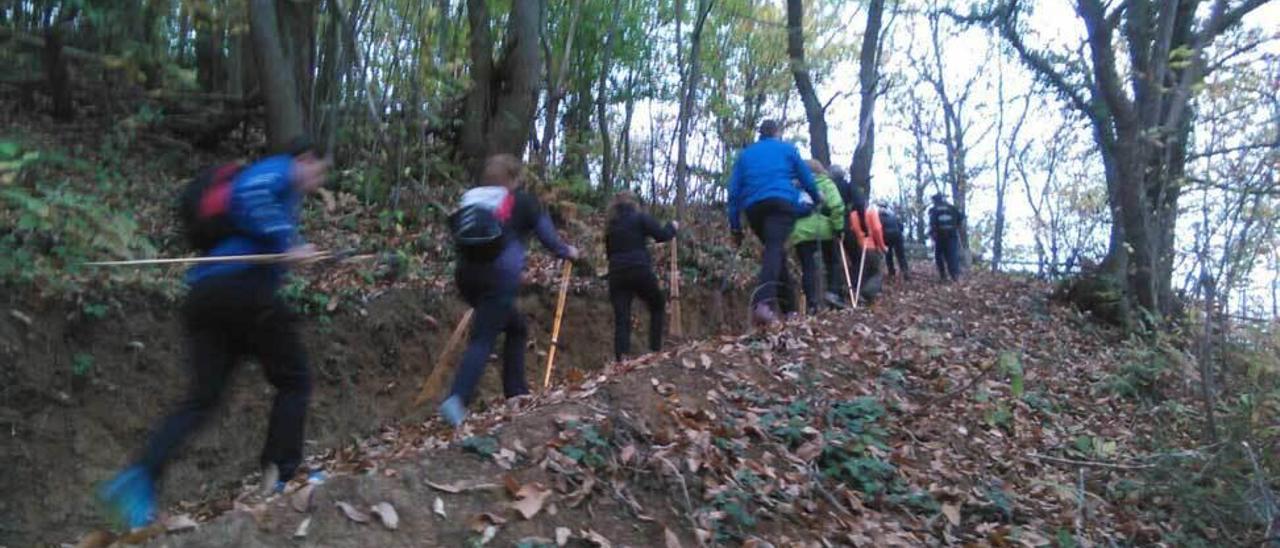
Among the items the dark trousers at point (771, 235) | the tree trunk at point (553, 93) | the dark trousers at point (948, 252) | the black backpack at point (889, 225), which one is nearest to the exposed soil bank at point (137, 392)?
the dark trousers at point (771, 235)

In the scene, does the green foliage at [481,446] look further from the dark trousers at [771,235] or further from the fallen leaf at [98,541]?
the dark trousers at [771,235]

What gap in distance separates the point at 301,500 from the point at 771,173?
5831 millimetres

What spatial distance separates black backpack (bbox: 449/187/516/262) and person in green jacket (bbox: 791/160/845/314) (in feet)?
16.0

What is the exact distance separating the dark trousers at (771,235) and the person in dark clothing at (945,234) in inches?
393

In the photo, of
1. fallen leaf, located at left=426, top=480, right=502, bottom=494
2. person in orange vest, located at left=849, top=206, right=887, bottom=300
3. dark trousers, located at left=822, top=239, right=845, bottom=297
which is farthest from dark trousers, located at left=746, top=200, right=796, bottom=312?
fallen leaf, located at left=426, top=480, right=502, bottom=494

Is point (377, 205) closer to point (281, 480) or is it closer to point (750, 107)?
point (281, 480)

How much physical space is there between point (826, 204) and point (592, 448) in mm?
6451

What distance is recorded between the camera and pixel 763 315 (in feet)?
32.6

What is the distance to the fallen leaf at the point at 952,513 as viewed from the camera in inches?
266

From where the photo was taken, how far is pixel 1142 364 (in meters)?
11.2

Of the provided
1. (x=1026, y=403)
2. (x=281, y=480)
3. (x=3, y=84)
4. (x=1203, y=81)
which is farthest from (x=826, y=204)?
(x=3, y=84)

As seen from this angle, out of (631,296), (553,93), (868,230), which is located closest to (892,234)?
(868,230)

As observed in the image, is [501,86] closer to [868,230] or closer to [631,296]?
[868,230]

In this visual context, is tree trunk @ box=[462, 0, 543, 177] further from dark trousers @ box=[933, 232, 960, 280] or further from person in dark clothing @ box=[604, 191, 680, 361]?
dark trousers @ box=[933, 232, 960, 280]
